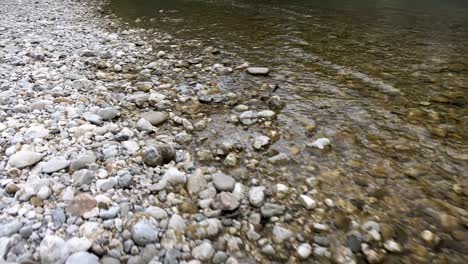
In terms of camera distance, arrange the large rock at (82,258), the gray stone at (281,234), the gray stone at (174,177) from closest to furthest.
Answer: the large rock at (82,258)
the gray stone at (281,234)
the gray stone at (174,177)

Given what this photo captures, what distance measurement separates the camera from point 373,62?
6707 millimetres

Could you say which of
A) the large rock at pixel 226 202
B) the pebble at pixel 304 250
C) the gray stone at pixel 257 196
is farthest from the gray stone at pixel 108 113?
the pebble at pixel 304 250

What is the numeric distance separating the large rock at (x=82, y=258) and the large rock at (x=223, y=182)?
1183 mm

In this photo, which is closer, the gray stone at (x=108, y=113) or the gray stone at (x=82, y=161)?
the gray stone at (x=82, y=161)

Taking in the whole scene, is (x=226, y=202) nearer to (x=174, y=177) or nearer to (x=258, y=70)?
Result: (x=174, y=177)

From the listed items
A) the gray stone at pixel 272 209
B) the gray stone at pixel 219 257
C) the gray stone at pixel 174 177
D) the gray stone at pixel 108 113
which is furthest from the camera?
the gray stone at pixel 108 113

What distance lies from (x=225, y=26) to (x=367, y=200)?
812 cm

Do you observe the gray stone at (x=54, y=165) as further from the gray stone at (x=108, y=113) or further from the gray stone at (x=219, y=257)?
the gray stone at (x=219, y=257)

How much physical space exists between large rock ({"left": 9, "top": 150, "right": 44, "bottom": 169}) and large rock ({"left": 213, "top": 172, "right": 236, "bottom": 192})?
174 centimetres

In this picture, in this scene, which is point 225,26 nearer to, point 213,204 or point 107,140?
point 107,140

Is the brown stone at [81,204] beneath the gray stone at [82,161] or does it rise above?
above

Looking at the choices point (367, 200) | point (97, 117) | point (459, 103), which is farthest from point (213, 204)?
point (459, 103)

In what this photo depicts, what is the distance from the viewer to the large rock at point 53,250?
2.18 m

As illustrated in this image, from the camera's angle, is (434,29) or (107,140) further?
(434,29)
